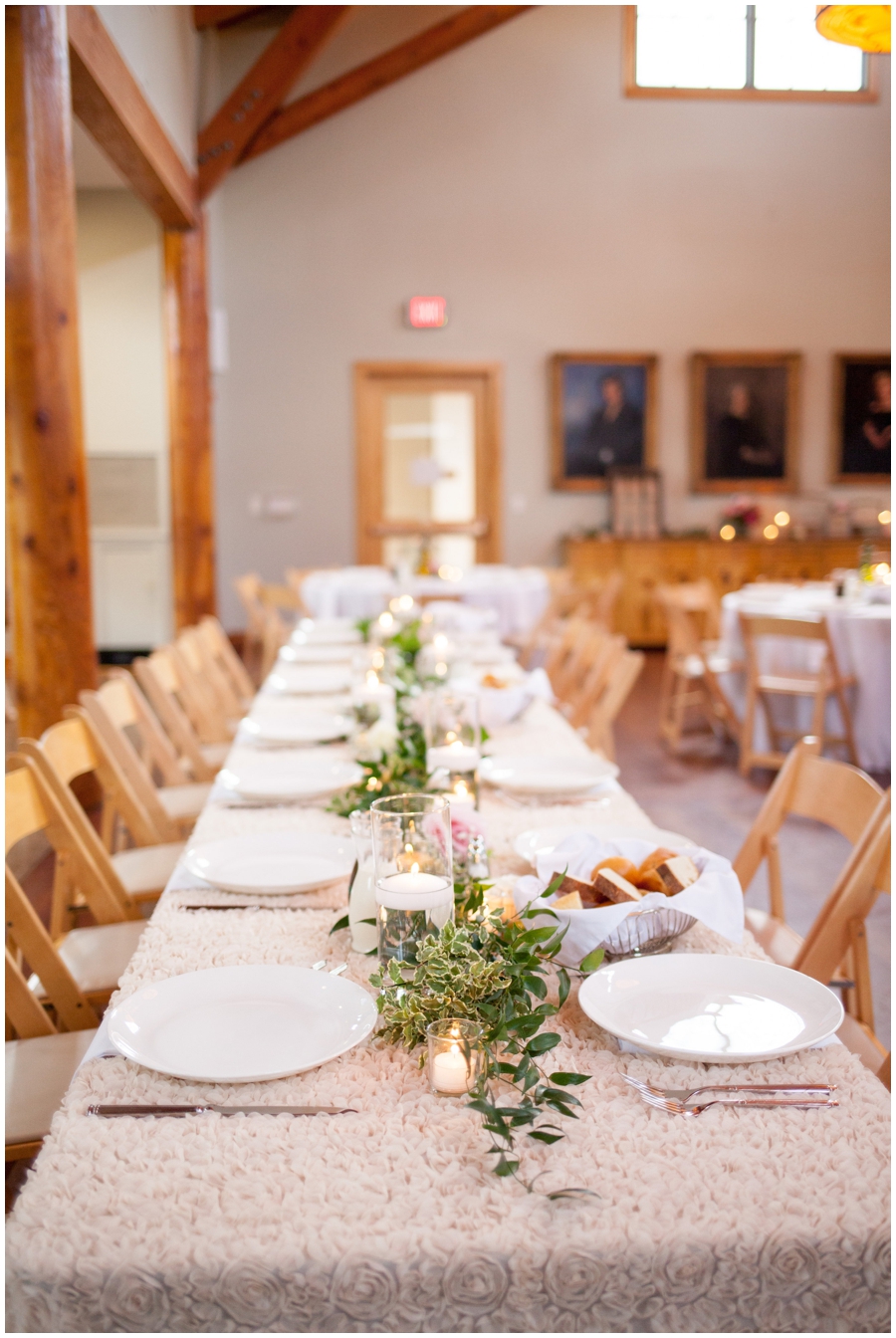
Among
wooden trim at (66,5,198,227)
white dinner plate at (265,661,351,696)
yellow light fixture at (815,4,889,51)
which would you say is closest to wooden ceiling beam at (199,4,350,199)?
wooden trim at (66,5,198,227)

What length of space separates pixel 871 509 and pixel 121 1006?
1043 centimetres

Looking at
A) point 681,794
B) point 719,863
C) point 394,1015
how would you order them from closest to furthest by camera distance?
point 394,1015 < point 719,863 < point 681,794

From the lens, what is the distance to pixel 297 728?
2912 mm

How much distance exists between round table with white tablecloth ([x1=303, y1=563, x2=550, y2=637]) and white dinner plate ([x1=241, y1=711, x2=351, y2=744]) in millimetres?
4271

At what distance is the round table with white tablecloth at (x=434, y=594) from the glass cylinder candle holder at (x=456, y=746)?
526 centimetres

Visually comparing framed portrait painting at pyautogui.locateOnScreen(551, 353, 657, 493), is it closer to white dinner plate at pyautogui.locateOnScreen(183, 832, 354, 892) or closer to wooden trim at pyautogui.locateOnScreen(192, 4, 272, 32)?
wooden trim at pyautogui.locateOnScreen(192, 4, 272, 32)

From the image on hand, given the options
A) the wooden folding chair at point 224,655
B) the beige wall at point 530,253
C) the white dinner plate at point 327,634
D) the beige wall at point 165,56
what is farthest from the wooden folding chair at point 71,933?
the beige wall at point 530,253

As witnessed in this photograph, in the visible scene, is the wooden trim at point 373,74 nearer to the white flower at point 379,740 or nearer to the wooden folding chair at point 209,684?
the wooden folding chair at point 209,684

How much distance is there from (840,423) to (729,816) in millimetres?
6943

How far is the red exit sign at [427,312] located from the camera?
10.2 meters

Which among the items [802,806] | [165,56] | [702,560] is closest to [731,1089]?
[802,806]

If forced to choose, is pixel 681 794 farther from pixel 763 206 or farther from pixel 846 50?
pixel 846 50

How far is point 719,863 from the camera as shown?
1515 mm

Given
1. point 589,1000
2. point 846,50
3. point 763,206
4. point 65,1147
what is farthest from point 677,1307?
point 846,50
